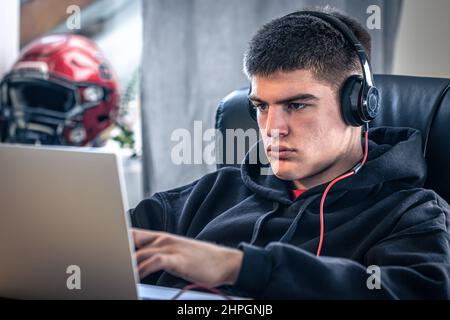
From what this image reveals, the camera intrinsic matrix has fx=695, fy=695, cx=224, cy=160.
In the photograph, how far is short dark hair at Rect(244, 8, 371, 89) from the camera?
1.18 m

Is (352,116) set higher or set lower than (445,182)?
higher

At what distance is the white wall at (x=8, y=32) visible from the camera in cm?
258

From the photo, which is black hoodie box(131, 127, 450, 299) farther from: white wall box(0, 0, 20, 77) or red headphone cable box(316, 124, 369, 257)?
white wall box(0, 0, 20, 77)

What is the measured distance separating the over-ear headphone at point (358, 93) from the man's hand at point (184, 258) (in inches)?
17.6

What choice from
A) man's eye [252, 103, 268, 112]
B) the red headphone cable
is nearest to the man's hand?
the red headphone cable

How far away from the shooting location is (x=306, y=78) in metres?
1.18

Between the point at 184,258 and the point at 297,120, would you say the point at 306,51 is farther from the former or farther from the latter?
the point at 184,258

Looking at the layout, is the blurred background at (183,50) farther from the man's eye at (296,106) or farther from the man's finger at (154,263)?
the man's finger at (154,263)

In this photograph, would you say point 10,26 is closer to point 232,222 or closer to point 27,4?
point 27,4

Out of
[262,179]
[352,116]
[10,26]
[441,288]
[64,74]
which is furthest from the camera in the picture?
[10,26]

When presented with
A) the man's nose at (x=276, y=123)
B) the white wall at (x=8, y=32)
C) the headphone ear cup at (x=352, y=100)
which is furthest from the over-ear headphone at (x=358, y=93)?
the white wall at (x=8, y=32)

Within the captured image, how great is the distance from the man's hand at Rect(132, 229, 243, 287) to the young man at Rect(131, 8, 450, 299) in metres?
0.18

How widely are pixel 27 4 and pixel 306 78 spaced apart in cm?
189

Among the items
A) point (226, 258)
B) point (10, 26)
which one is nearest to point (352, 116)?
point (226, 258)
